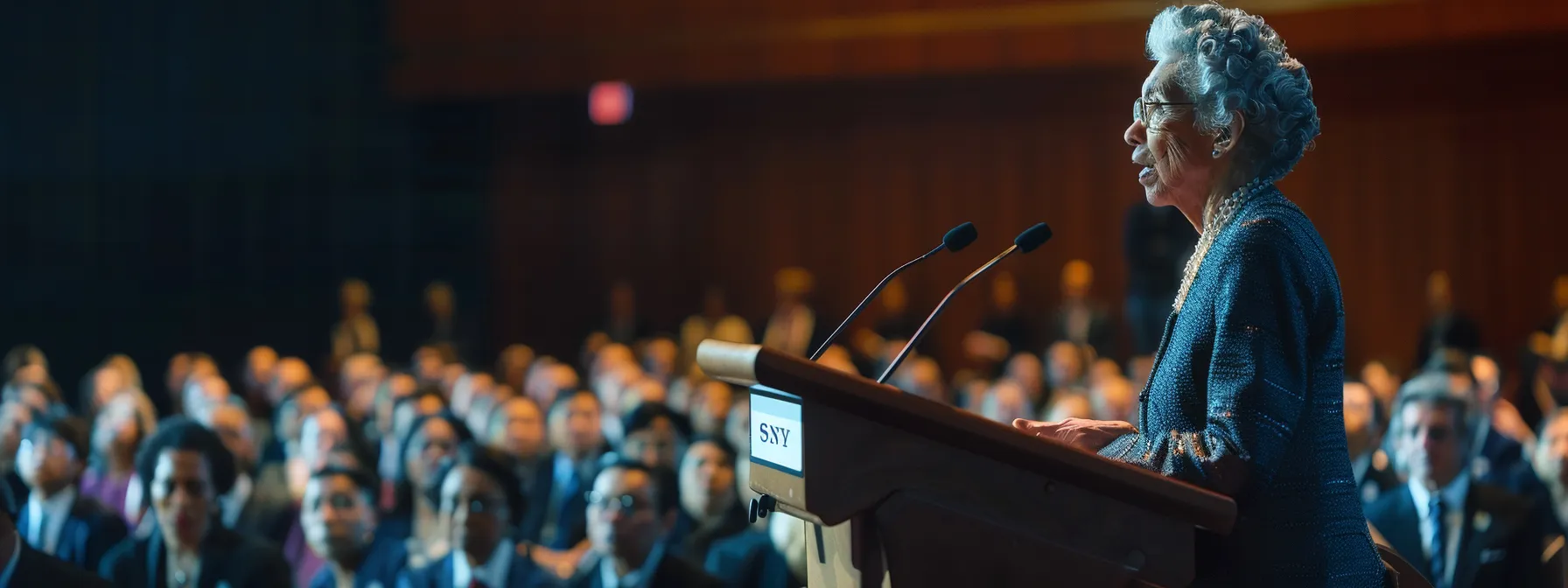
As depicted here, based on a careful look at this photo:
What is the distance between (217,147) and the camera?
13.1 metres

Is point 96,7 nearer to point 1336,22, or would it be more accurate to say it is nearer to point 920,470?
point 1336,22

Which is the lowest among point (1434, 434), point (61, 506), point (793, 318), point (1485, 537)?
point (793, 318)

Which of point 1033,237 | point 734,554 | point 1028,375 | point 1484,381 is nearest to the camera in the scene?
point 1033,237

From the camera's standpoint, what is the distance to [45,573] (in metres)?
3.29

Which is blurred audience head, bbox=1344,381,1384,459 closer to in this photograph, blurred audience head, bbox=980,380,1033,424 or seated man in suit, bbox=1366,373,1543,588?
seated man in suit, bbox=1366,373,1543,588

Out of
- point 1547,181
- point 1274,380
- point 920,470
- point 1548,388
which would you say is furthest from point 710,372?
point 1547,181

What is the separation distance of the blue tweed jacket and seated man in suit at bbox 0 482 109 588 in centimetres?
250

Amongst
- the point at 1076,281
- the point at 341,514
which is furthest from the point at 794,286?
the point at 341,514

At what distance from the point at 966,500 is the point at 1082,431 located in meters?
0.28

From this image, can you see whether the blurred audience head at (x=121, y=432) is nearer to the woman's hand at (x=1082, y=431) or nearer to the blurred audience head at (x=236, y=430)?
the blurred audience head at (x=236, y=430)

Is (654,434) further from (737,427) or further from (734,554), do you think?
(734,554)

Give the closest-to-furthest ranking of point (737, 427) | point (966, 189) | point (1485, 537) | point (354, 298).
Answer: point (1485, 537)
point (737, 427)
point (354, 298)
point (966, 189)

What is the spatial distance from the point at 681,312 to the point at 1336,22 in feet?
20.6

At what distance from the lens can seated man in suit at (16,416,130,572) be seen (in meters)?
4.80
